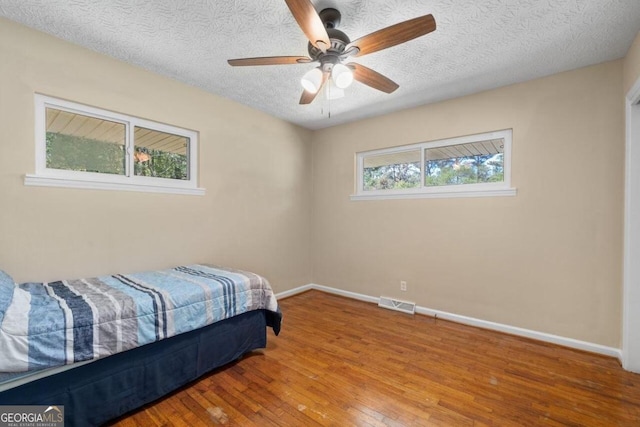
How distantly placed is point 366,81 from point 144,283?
2215 mm

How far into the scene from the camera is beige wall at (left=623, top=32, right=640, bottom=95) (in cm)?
194

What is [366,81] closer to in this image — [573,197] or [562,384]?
[573,197]

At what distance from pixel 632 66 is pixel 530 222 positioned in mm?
1343

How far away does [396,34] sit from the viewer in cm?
150

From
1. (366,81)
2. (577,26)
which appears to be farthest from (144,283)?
(577,26)

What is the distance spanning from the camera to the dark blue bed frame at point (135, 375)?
140 centimetres

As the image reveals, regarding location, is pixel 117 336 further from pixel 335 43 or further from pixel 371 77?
pixel 371 77

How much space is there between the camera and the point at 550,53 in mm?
2199

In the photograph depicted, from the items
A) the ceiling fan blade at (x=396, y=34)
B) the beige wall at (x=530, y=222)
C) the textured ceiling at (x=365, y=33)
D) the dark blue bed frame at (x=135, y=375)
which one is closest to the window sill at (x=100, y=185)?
the textured ceiling at (x=365, y=33)

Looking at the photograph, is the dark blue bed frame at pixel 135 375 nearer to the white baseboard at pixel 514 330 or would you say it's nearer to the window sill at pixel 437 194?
the white baseboard at pixel 514 330

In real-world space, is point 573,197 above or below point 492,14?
below

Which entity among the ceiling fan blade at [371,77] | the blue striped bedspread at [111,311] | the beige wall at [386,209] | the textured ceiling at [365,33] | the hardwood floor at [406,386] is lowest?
the hardwood floor at [406,386]

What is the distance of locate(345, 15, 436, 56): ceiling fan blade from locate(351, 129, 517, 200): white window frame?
185 centimetres

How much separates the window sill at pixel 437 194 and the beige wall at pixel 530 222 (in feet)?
0.18
